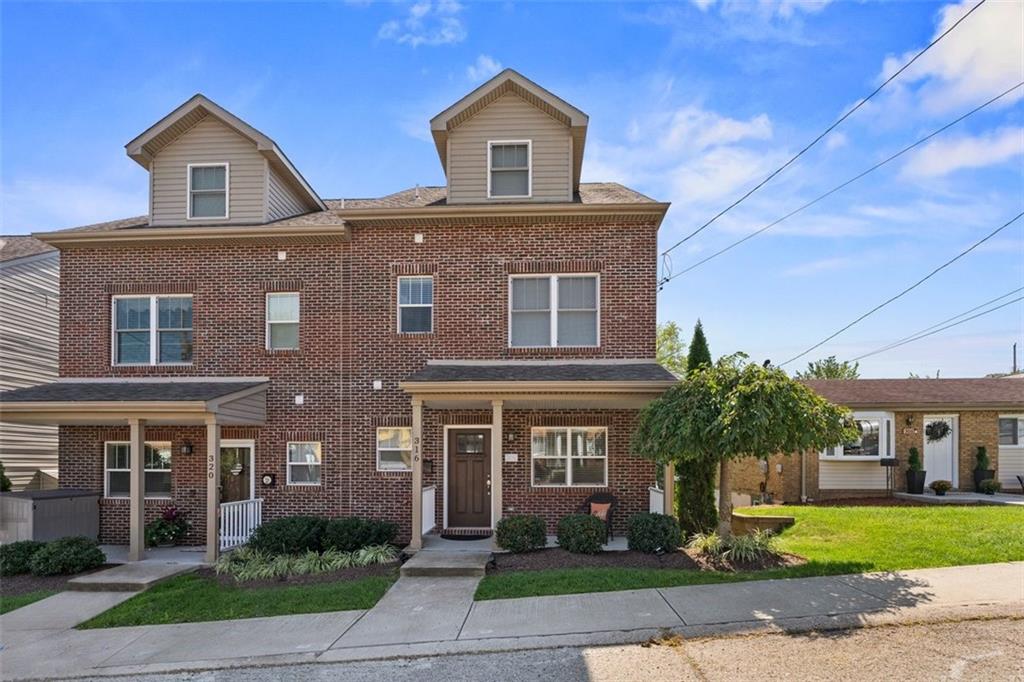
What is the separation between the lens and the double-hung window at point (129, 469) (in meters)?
14.0

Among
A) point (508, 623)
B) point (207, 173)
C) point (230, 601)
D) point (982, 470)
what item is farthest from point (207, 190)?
point (982, 470)

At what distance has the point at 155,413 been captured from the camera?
39.3 feet

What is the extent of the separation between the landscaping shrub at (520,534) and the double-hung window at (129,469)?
7.47 metres

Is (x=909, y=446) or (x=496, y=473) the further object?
(x=909, y=446)

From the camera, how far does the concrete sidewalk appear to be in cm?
736

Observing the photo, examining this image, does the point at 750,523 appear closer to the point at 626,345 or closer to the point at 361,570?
the point at 626,345

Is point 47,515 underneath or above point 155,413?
underneath

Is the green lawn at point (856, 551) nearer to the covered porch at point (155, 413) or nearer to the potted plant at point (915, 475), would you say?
the potted plant at point (915, 475)

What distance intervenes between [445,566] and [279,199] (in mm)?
9125

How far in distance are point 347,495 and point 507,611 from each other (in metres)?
6.02

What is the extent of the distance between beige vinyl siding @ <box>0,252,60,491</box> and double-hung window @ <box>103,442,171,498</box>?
19.2ft

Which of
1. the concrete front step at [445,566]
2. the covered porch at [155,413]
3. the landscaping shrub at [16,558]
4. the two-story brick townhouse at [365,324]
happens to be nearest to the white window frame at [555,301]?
the two-story brick townhouse at [365,324]

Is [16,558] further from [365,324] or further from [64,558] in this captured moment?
[365,324]

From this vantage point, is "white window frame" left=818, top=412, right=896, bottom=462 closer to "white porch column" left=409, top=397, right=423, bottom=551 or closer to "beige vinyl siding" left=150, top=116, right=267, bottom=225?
"white porch column" left=409, top=397, right=423, bottom=551
